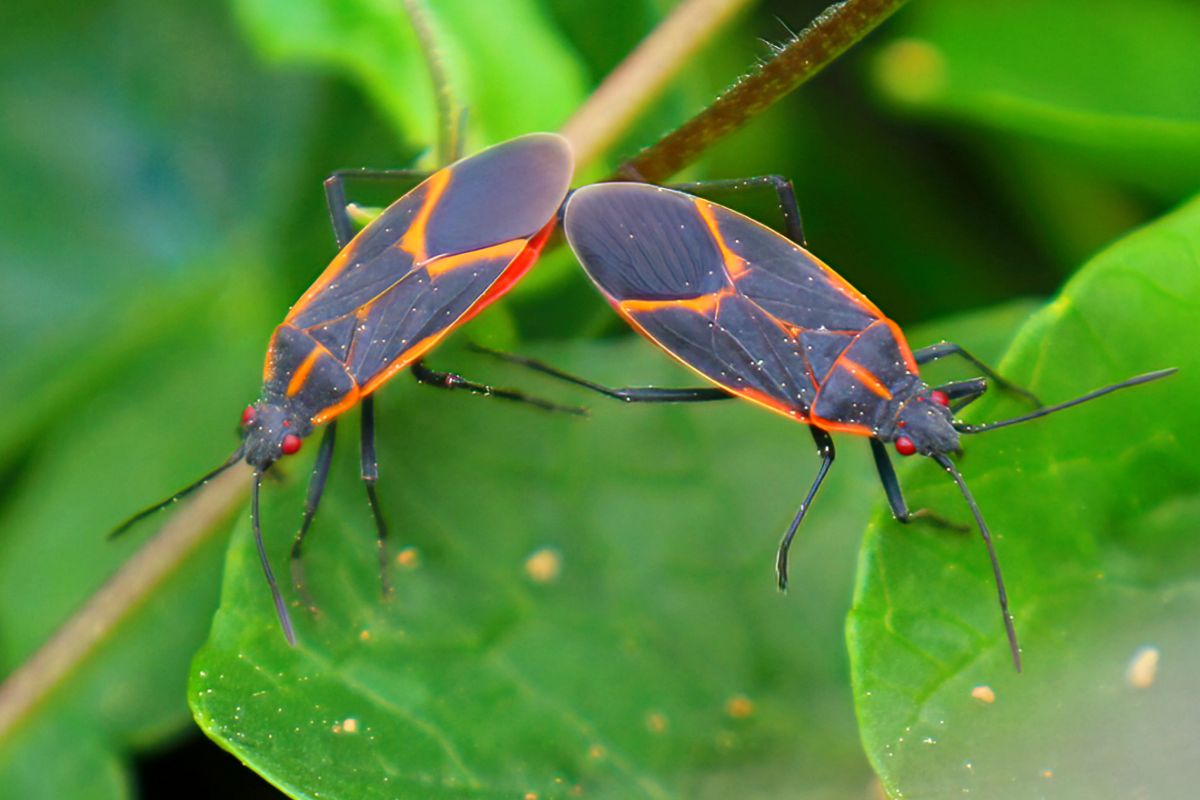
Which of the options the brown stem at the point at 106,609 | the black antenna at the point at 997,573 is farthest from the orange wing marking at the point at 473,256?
the black antenna at the point at 997,573

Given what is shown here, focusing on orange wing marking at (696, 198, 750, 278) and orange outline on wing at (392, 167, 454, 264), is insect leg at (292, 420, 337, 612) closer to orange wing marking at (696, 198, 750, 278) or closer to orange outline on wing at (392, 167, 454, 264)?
orange outline on wing at (392, 167, 454, 264)

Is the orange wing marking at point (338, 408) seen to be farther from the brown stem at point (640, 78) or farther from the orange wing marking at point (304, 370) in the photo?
the brown stem at point (640, 78)

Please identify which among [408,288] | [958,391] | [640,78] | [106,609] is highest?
[640,78]

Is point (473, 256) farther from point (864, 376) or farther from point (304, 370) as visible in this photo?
point (864, 376)

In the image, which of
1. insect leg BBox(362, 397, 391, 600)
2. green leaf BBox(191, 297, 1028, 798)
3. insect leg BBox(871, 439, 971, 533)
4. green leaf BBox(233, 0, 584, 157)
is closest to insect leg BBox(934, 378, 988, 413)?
green leaf BBox(191, 297, 1028, 798)

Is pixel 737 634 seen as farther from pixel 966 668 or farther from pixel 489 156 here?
pixel 489 156

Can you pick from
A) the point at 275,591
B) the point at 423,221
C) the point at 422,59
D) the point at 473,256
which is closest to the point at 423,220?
the point at 423,221
